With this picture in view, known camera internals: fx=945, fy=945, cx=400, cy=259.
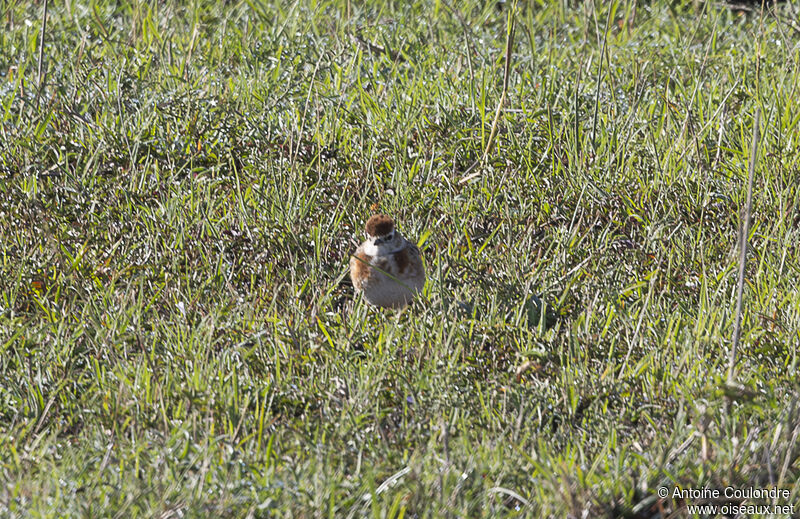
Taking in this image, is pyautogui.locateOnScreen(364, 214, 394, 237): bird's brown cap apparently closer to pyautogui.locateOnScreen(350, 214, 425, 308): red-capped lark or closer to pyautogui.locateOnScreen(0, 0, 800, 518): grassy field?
pyautogui.locateOnScreen(350, 214, 425, 308): red-capped lark

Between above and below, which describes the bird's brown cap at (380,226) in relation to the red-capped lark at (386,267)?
above

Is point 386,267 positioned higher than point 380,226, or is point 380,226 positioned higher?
point 380,226

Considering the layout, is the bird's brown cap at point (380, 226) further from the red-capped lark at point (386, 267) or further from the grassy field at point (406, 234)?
the grassy field at point (406, 234)

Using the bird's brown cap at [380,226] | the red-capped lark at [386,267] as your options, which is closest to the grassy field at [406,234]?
the red-capped lark at [386,267]

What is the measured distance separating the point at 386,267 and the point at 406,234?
2.03 feet

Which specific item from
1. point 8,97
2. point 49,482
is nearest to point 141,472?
point 49,482

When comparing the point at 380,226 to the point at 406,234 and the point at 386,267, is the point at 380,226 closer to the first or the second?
the point at 386,267

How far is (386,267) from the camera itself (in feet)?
14.0

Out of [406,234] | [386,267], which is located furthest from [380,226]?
[406,234]

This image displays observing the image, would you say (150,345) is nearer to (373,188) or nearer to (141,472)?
(141,472)

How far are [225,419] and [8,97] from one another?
3018 millimetres

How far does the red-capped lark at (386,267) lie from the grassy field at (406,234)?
0.26ft

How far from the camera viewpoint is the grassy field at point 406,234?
3059mm

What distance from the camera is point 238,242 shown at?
184 inches
